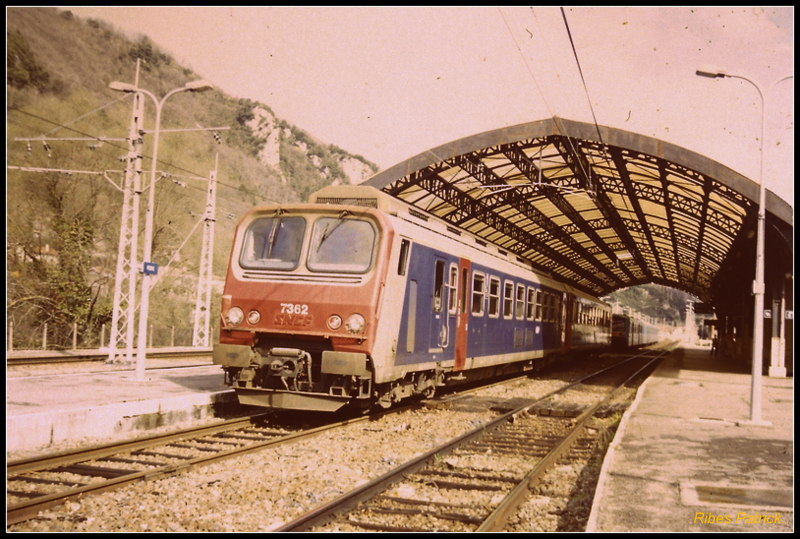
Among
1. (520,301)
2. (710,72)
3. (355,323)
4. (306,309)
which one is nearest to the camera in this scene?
(355,323)

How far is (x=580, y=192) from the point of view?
28.8m

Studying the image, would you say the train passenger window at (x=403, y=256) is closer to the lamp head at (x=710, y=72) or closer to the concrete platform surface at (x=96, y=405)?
the concrete platform surface at (x=96, y=405)

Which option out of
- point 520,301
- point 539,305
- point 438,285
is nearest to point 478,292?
point 438,285

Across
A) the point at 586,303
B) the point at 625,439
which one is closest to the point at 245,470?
the point at 625,439

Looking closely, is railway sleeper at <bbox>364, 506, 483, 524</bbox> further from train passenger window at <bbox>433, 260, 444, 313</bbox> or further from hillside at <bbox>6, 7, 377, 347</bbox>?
hillside at <bbox>6, 7, 377, 347</bbox>

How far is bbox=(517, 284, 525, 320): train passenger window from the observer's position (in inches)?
719

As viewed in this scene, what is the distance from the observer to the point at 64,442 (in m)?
8.90

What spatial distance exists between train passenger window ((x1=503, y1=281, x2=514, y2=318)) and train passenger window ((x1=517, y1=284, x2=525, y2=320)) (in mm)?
714

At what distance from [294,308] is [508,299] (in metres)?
8.34

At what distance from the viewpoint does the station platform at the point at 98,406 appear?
8609 millimetres

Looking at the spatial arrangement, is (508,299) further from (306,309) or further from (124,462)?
(124,462)

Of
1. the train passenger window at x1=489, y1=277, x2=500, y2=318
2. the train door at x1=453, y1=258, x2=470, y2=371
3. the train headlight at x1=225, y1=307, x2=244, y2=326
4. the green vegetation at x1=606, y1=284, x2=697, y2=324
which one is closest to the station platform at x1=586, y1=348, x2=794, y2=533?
the train door at x1=453, y1=258, x2=470, y2=371

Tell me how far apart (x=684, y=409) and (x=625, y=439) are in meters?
4.59

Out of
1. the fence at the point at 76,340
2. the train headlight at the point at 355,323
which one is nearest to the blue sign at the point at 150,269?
the train headlight at the point at 355,323
